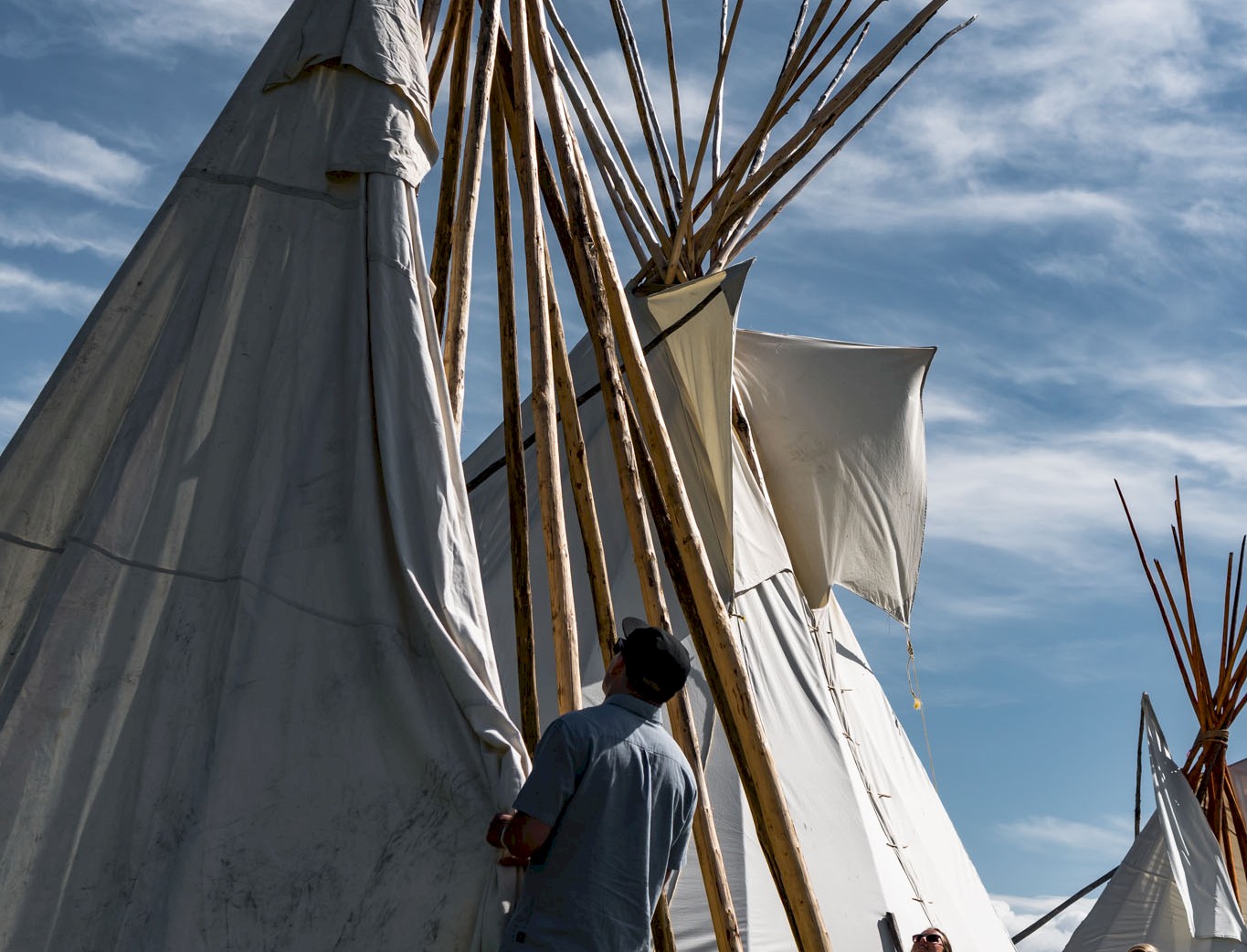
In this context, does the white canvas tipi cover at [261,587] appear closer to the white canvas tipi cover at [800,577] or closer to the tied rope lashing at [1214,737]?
the white canvas tipi cover at [800,577]

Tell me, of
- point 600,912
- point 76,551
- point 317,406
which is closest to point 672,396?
point 317,406

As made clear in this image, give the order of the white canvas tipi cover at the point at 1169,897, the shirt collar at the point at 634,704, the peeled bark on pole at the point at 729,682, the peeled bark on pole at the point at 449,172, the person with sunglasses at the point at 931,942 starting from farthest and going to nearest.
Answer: the white canvas tipi cover at the point at 1169,897, the person with sunglasses at the point at 931,942, the peeled bark on pole at the point at 449,172, the peeled bark on pole at the point at 729,682, the shirt collar at the point at 634,704

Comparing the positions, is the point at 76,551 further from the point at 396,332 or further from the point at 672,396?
the point at 672,396

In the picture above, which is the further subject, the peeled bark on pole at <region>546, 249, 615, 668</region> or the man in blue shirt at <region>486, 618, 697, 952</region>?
the peeled bark on pole at <region>546, 249, 615, 668</region>

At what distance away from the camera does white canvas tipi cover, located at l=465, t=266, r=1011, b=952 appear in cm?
457

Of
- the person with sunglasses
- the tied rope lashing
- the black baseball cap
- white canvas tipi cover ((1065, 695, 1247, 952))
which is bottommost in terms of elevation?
the person with sunglasses

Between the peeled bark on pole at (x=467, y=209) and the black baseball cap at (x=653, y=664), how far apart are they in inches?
49.4

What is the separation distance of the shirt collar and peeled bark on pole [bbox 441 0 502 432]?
1.29 meters

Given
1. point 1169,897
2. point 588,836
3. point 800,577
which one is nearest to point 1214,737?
point 1169,897

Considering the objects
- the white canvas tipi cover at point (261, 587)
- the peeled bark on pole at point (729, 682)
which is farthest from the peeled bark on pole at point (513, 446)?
the white canvas tipi cover at point (261, 587)

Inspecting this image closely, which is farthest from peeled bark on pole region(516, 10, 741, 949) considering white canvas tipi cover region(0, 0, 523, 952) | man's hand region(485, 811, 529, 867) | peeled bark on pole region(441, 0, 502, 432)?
man's hand region(485, 811, 529, 867)

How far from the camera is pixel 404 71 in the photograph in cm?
315

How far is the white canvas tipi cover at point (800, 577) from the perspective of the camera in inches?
180

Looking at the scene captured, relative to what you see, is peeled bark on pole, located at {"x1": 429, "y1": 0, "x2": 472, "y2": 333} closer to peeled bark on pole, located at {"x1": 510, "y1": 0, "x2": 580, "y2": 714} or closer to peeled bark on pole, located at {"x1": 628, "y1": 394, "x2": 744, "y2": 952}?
peeled bark on pole, located at {"x1": 510, "y1": 0, "x2": 580, "y2": 714}
